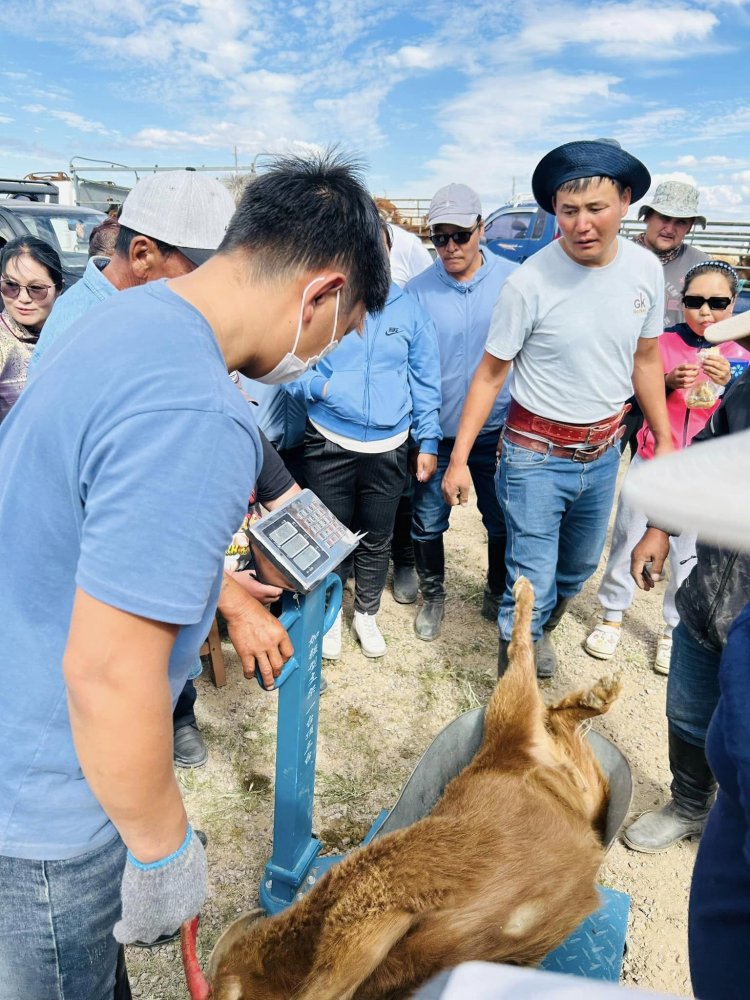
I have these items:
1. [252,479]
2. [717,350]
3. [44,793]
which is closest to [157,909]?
[44,793]

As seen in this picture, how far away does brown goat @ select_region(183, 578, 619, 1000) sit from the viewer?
1.30m

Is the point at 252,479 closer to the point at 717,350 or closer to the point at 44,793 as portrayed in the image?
the point at 44,793

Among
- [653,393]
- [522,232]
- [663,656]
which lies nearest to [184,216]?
[653,393]

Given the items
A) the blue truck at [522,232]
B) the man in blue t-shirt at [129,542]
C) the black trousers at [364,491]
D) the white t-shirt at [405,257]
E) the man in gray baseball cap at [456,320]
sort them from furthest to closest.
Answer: the blue truck at [522,232] → the white t-shirt at [405,257] → the man in gray baseball cap at [456,320] → the black trousers at [364,491] → the man in blue t-shirt at [129,542]

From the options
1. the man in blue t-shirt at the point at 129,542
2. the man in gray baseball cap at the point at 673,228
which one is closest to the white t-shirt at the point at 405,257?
the man in gray baseball cap at the point at 673,228

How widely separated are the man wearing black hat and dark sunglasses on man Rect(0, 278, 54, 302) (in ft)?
8.74

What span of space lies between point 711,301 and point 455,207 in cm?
153

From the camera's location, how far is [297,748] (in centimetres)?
190

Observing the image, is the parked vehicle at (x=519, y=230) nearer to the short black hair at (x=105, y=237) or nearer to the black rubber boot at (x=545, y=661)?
the short black hair at (x=105, y=237)

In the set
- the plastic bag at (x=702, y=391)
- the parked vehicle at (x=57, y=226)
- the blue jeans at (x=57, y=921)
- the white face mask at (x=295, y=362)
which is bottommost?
the blue jeans at (x=57, y=921)

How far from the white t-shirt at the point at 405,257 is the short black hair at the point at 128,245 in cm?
244

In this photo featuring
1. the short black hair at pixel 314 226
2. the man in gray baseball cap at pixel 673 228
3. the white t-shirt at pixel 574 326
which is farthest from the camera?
the man in gray baseball cap at pixel 673 228

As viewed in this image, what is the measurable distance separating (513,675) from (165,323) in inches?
69.2

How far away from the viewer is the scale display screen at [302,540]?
1494 mm
